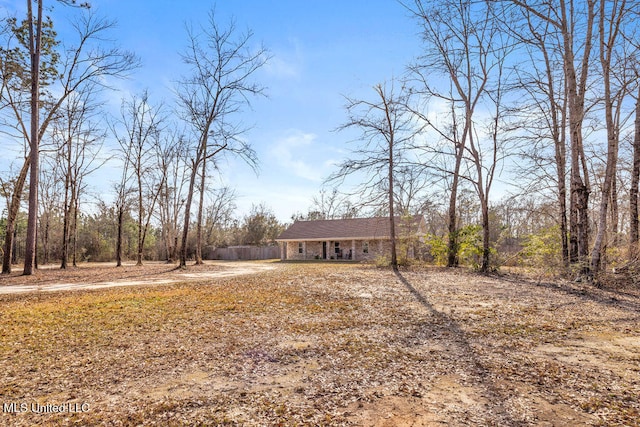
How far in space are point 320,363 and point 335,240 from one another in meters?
24.9

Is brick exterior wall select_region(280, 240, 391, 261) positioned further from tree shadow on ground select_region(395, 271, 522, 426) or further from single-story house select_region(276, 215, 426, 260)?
tree shadow on ground select_region(395, 271, 522, 426)

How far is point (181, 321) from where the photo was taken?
494 cm

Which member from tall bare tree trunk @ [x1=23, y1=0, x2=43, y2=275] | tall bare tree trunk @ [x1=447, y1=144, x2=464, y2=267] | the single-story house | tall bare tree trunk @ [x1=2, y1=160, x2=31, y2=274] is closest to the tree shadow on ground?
tall bare tree trunk @ [x1=447, y1=144, x2=464, y2=267]

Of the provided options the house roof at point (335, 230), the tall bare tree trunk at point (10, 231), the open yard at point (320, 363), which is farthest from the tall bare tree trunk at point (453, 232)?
the tall bare tree trunk at point (10, 231)

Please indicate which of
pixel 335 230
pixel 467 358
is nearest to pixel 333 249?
pixel 335 230

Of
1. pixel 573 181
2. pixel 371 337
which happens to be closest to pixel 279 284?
pixel 371 337

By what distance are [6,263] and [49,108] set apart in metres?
5.87

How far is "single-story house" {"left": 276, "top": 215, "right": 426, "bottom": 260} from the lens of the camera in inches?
1035

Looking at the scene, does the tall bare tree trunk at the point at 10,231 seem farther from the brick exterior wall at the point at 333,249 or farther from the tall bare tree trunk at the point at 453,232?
the brick exterior wall at the point at 333,249

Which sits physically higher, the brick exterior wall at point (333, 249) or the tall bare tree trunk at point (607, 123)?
the tall bare tree trunk at point (607, 123)

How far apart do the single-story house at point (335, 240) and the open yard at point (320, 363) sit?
19.2 meters

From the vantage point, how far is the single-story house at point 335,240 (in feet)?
86.2

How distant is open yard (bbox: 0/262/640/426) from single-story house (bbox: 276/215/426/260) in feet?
62.9

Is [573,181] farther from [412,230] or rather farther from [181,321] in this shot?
[181,321]
